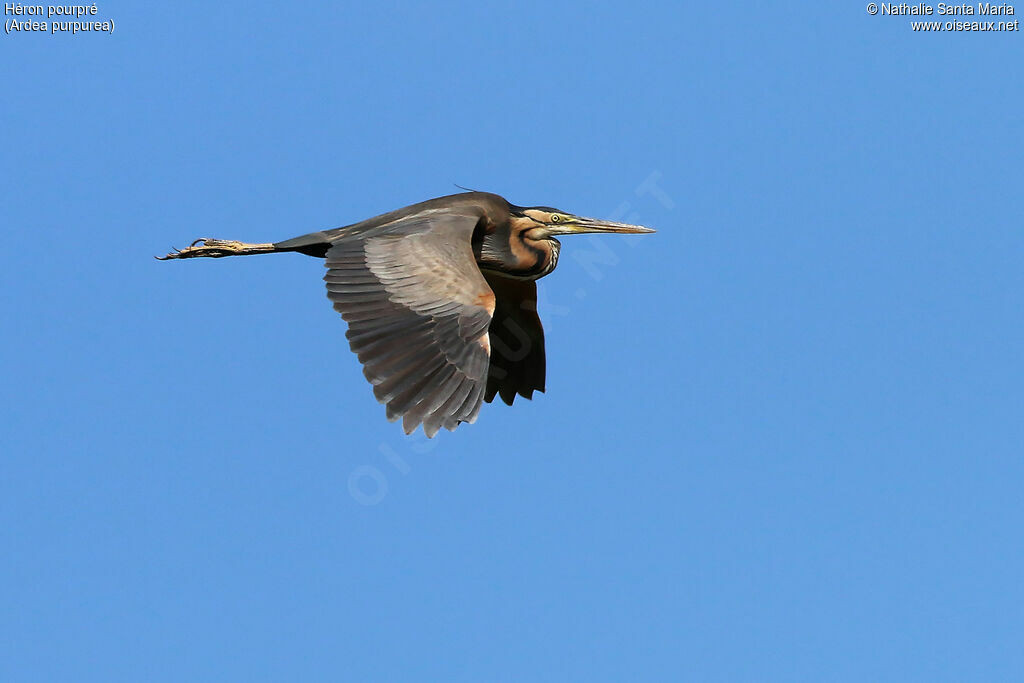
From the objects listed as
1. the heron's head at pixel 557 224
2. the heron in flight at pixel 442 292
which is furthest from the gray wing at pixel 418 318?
the heron's head at pixel 557 224

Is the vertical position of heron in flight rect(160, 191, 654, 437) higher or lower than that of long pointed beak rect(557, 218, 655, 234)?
lower

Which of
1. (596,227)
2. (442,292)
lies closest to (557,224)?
(596,227)

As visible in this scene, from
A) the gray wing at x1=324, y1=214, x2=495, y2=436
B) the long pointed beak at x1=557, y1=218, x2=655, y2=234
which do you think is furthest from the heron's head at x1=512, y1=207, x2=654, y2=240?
the gray wing at x1=324, y1=214, x2=495, y2=436

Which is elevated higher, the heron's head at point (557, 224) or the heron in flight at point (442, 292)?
the heron's head at point (557, 224)

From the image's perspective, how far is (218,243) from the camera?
10953 millimetres

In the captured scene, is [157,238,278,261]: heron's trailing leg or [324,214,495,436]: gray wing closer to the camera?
[324,214,495,436]: gray wing

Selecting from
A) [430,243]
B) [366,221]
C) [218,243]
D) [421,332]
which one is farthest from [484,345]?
[218,243]

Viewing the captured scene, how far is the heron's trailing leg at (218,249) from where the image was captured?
35.7 ft

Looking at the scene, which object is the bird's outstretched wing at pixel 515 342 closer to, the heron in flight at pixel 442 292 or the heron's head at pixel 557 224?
the heron in flight at pixel 442 292

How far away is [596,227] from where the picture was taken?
11.2 m

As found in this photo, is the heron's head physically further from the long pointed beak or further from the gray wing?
the gray wing

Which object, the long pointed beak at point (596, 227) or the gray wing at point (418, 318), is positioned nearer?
the gray wing at point (418, 318)

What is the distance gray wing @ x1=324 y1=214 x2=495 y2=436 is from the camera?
8.40 meters

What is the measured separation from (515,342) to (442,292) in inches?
101
